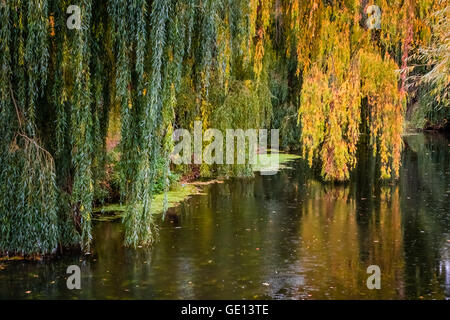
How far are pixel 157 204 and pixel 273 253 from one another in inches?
128

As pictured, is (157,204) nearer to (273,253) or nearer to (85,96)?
(273,253)

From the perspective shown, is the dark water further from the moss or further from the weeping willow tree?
the weeping willow tree

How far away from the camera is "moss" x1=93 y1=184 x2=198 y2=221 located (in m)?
9.41

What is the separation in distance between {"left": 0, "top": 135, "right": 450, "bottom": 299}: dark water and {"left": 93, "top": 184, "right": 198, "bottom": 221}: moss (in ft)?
0.83

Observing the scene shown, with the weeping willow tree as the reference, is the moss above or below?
below

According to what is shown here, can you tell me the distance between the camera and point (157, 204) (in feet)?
34.1

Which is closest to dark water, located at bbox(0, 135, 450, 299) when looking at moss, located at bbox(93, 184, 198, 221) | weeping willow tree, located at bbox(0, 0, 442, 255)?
moss, located at bbox(93, 184, 198, 221)

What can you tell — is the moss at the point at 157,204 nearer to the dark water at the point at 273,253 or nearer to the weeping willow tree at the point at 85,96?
the dark water at the point at 273,253

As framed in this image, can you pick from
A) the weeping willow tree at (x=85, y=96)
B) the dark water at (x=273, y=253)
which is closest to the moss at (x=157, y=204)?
the dark water at (x=273, y=253)

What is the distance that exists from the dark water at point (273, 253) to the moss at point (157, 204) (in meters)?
0.25

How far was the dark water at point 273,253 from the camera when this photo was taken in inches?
246

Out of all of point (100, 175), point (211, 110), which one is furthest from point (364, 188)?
point (100, 175)

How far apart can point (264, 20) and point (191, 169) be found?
400cm
